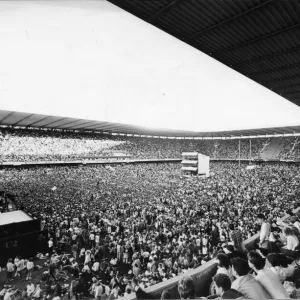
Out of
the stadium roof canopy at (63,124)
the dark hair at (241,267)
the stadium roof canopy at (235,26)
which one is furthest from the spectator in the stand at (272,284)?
the stadium roof canopy at (63,124)

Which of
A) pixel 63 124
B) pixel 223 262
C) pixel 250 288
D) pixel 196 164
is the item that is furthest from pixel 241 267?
pixel 196 164

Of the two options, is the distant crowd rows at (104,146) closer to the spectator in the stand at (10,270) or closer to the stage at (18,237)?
the stage at (18,237)

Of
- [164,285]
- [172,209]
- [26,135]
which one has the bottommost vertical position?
[172,209]

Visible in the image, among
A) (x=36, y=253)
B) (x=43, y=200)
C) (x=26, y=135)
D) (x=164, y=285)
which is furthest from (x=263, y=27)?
(x=26, y=135)

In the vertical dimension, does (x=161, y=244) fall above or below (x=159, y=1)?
below

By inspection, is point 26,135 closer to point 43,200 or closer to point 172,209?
point 43,200
